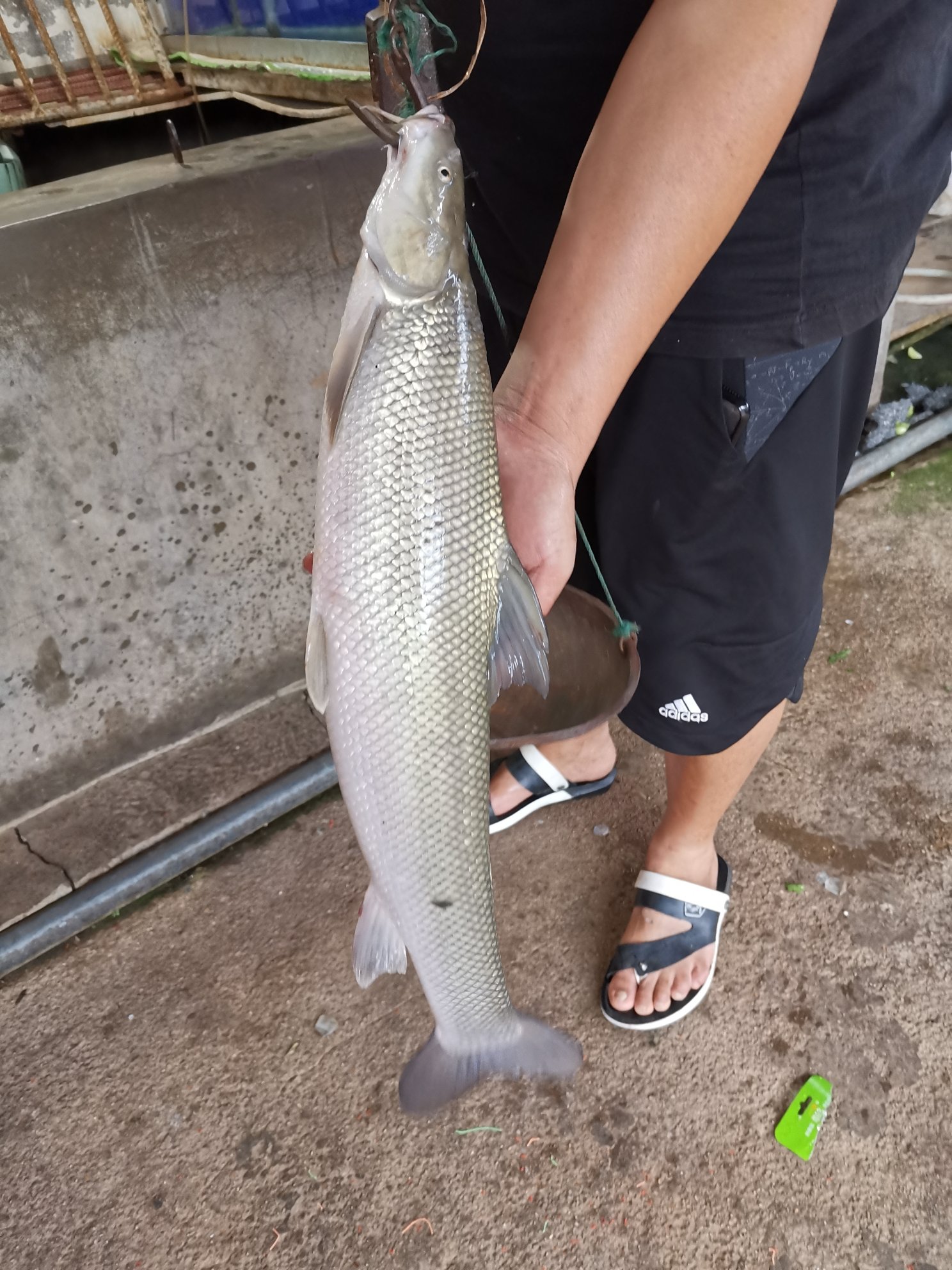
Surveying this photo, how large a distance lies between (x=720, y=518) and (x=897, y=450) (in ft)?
7.52

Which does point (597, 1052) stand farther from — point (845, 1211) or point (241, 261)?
point (241, 261)

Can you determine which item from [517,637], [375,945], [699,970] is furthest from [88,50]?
[699,970]

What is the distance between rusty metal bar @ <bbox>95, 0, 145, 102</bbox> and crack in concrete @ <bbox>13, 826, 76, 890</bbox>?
252 cm

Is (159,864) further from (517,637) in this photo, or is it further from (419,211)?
(419,211)

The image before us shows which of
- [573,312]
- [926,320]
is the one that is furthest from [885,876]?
[926,320]

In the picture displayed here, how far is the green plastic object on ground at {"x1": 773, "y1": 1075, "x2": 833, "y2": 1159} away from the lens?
171cm

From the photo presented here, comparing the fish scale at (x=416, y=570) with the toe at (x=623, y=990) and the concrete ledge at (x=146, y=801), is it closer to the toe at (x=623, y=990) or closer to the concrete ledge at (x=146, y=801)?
the toe at (x=623, y=990)

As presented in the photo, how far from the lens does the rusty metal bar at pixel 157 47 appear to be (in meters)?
2.94

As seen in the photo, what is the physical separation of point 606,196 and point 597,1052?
170cm

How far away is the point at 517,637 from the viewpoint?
1.17 m

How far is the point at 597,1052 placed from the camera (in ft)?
6.10

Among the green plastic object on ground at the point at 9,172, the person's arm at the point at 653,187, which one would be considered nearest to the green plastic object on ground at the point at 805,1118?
the person's arm at the point at 653,187

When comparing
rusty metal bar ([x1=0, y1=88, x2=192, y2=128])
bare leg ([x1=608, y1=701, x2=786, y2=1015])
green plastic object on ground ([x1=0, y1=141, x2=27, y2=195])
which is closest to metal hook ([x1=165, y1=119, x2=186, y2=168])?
green plastic object on ground ([x1=0, y1=141, x2=27, y2=195])

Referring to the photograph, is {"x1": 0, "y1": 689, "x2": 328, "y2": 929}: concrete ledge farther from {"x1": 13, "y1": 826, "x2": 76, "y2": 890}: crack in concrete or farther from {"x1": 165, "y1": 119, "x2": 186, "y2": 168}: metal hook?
{"x1": 165, "y1": 119, "x2": 186, "y2": 168}: metal hook
